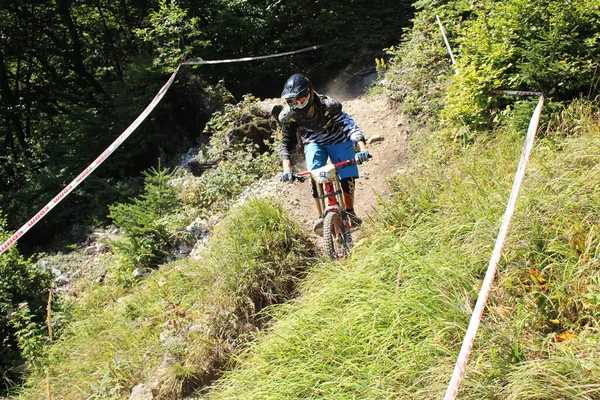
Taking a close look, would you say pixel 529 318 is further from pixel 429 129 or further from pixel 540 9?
pixel 429 129

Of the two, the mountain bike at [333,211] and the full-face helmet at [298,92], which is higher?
the full-face helmet at [298,92]

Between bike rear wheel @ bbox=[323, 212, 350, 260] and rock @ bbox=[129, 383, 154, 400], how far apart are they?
2035 millimetres

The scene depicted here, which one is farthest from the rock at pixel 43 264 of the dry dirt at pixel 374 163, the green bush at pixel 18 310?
the dry dirt at pixel 374 163

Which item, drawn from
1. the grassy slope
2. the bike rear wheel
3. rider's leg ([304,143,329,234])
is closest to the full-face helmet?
rider's leg ([304,143,329,234])

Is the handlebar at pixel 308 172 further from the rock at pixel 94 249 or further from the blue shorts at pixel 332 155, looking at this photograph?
the rock at pixel 94 249

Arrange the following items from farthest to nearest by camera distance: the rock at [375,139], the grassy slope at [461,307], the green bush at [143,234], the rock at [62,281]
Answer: the rock at [375,139]
the rock at [62,281]
the green bush at [143,234]
the grassy slope at [461,307]

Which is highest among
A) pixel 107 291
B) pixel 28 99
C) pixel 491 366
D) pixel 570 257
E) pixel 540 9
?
pixel 28 99

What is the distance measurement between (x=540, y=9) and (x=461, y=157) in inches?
74.5

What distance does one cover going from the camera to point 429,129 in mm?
7492

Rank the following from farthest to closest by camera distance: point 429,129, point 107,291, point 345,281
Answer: point 429,129 < point 107,291 < point 345,281

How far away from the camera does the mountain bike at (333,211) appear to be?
4914 millimetres

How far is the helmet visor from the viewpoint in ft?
16.2

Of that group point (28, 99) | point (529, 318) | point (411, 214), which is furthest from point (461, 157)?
point (28, 99)

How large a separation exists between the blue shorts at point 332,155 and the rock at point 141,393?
2.62 meters
